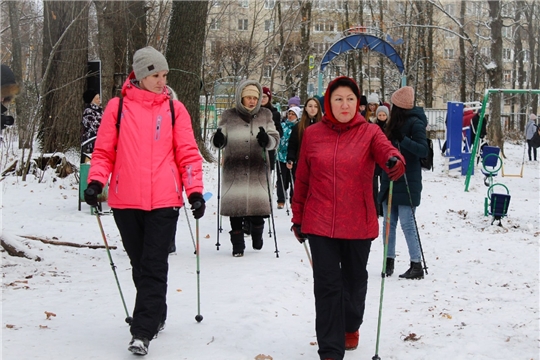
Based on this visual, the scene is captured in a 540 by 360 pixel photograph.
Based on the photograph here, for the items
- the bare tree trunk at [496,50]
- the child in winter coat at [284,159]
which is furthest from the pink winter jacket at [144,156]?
the bare tree trunk at [496,50]

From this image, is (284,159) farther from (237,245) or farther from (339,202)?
(339,202)

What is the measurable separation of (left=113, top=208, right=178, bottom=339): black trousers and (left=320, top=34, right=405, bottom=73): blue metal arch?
64.6ft

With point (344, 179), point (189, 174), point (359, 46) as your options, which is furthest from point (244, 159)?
point (359, 46)

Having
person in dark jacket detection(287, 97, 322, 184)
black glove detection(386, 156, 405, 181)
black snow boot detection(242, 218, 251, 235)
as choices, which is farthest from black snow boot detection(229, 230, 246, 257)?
black glove detection(386, 156, 405, 181)

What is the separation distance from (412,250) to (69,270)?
12.2 feet

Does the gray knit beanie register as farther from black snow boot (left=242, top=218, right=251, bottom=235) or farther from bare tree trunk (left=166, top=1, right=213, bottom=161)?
bare tree trunk (left=166, top=1, right=213, bottom=161)

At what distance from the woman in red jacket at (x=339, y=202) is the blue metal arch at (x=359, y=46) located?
767 inches

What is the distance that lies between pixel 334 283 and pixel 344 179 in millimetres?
695

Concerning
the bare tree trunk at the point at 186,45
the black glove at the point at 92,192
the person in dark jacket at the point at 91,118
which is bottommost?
the black glove at the point at 92,192

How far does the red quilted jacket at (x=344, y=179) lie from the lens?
4.64 m

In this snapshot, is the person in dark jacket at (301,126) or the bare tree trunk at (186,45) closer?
the person in dark jacket at (301,126)

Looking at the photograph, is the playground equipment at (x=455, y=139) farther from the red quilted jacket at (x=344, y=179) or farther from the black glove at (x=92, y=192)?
the black glove at (x=92, y=192)

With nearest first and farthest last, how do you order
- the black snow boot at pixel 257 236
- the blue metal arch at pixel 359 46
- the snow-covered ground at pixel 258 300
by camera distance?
the snow-covered ground at pixel 258 300, the black snow boot at pixel 257 236, the blue metal arch at pixel 359 46

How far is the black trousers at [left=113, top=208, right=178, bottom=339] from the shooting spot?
188 inches
